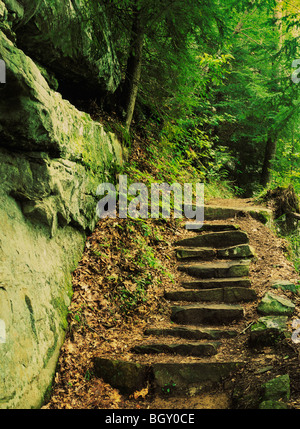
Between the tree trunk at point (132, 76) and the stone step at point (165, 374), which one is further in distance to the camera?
the tree trunk at point (132, 76)

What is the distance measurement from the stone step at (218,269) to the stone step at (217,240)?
79 cm

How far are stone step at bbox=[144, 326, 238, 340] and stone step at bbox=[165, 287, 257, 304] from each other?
2.93 ft

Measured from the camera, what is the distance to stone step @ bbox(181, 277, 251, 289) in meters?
5.62

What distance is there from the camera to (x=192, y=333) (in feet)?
15.4

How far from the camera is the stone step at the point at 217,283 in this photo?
18.5 ft

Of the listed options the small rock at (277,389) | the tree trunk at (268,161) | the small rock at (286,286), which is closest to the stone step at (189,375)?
the small rock at (277,389)

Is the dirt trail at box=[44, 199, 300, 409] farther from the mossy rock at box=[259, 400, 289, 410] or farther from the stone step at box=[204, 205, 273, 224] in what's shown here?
the stone step at box=[204, 205, 273, 224]

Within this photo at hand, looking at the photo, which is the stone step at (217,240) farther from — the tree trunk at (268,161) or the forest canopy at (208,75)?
the tree trunk at (268,161)

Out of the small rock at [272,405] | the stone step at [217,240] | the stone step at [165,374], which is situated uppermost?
→ the stone step at [217,240]

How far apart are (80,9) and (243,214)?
6049 millimetres

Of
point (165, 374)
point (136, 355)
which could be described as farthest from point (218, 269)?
point (165, 374)

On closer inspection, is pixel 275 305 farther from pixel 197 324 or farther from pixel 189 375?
pixel 189 375

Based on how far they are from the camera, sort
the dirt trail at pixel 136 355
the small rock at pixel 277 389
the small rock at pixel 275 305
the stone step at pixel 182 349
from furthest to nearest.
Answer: the small rock at pixel 275 305
the stone step at pixel 182 349
the dirt trail at pixel 136 355
the small rock at pixel 277 389

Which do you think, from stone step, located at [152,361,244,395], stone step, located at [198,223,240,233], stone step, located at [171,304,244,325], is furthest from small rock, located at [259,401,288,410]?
stone step, located at [198,223,240,233]
